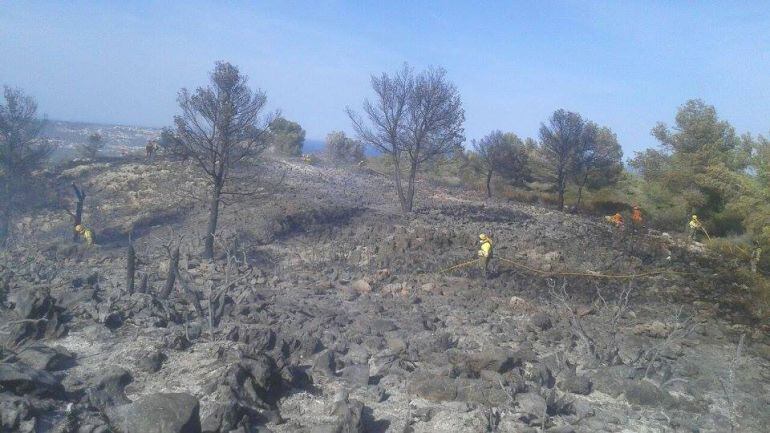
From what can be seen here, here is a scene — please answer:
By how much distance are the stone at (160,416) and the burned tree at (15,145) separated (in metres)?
12.8

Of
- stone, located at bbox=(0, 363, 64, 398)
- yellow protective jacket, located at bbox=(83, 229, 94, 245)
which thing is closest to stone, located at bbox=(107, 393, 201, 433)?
stone, located at bbox=(0, 363, 64, 398)

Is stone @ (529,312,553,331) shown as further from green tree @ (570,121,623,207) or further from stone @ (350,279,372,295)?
green tree @ (570,121,623,207)

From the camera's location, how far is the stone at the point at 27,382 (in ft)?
18.7

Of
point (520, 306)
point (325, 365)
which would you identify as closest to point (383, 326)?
point (325, 365)

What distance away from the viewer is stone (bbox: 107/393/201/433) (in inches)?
204

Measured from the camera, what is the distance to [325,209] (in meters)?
17.5

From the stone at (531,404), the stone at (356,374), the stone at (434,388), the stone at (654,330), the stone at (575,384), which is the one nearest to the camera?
the stone at (531,404)

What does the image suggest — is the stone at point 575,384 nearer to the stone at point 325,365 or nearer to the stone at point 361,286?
the stone at point 325,365

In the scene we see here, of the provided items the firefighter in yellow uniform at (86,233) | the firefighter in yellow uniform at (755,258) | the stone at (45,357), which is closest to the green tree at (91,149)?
the firefighter in yellow uniform at (86,233)

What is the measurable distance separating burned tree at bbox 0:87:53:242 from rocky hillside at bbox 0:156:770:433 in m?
1.19

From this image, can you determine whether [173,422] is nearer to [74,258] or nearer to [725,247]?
[74,258]

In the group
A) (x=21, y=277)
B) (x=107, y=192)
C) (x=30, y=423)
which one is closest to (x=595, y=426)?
(x=30, y=423)

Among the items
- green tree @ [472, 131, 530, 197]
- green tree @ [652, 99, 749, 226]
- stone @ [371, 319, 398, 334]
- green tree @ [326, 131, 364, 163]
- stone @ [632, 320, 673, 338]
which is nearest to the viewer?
stone @ [371, 319, 398, 334]

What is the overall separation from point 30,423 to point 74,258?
28.3 feet
